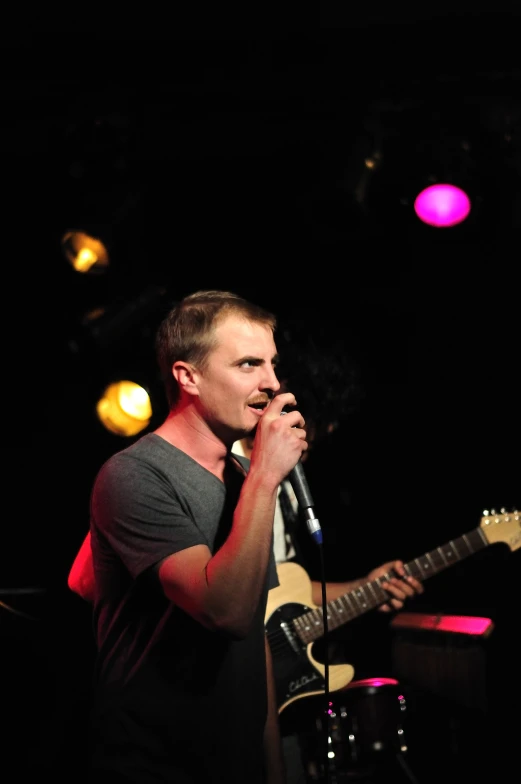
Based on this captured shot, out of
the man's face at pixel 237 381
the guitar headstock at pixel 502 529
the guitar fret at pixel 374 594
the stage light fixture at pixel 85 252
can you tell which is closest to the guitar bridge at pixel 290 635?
the guitar fret at pixel 374 594

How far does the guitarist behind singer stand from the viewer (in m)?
3.71

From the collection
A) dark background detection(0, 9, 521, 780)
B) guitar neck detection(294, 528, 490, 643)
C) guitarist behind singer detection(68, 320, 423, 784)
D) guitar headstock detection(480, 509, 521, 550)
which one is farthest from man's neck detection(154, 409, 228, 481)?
guitar headstock detection(480, 509, 521, 550)

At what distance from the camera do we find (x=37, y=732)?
3.46 metres

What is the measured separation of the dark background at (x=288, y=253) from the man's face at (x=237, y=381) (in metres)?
1.74

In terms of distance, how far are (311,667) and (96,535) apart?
2.04 m

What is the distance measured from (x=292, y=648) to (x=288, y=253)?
7.96 feet

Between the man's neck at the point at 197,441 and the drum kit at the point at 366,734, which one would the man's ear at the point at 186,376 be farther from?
the drum kit at the point at 366,734

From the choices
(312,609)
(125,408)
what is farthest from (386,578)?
(125,408)

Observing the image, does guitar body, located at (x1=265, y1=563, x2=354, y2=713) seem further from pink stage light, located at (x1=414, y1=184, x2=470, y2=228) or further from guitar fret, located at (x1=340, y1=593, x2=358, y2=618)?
pink stage light, located at (x1=414, y1=184, x2=470, y2=228)

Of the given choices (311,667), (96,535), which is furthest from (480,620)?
(96,535)

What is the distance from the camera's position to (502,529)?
383cm

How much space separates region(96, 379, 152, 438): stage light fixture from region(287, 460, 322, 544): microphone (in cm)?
255

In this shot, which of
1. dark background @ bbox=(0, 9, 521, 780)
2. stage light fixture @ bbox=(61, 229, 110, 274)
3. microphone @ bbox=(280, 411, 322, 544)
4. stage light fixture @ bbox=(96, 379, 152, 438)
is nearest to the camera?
microphone @ bbox=(280, 411, 322, 544)

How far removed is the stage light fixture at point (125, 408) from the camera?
427 centimetres
